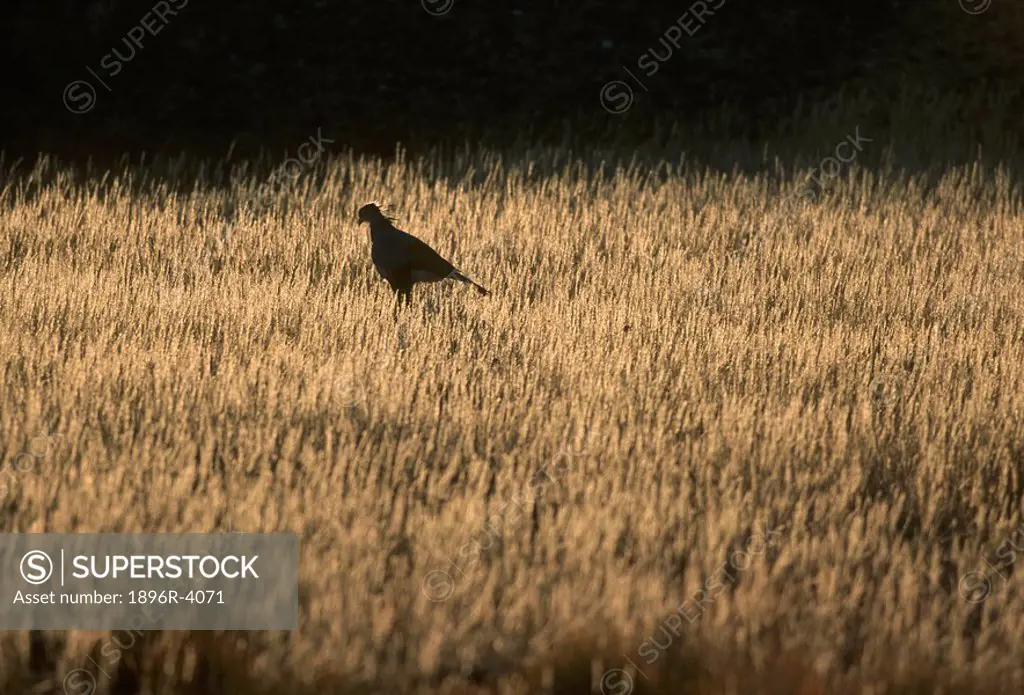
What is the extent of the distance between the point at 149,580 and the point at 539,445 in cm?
200

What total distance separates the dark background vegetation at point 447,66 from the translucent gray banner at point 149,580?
11332 mm

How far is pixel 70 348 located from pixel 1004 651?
193 inches

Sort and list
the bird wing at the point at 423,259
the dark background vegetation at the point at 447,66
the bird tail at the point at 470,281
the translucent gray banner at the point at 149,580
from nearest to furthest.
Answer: the translucent gray banner at the point at 149,580 < the bird wing at the point at 423,259 < the bird tail at the point at 470,281 < the dark background vegetation at the point at 447,66

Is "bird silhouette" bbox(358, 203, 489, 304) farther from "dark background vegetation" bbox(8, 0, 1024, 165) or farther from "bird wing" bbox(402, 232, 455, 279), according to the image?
"dark background vegetation" bbox(8, 0, 1024, 165)

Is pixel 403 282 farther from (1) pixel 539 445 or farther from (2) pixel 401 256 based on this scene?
(1) pixel 539 445

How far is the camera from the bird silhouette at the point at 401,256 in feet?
24.8

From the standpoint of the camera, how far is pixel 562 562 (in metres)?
4.70

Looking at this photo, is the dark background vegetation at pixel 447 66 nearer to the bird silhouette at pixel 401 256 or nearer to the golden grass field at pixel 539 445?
the golden grass field at pixel 539 445

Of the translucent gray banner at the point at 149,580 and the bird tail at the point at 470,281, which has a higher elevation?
the bird tail at the point at 470,281

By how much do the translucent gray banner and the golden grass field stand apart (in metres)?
0.07

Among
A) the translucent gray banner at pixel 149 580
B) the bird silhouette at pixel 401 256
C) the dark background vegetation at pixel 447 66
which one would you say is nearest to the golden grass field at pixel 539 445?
the translucent gray banner at pixel 149 580

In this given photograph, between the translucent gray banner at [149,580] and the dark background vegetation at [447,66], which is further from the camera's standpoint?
the dark background vegetation at [447,66]

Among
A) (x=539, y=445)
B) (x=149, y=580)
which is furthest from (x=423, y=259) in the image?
(x=149, y=580)

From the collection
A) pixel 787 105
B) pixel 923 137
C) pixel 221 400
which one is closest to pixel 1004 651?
pixel 221 400
